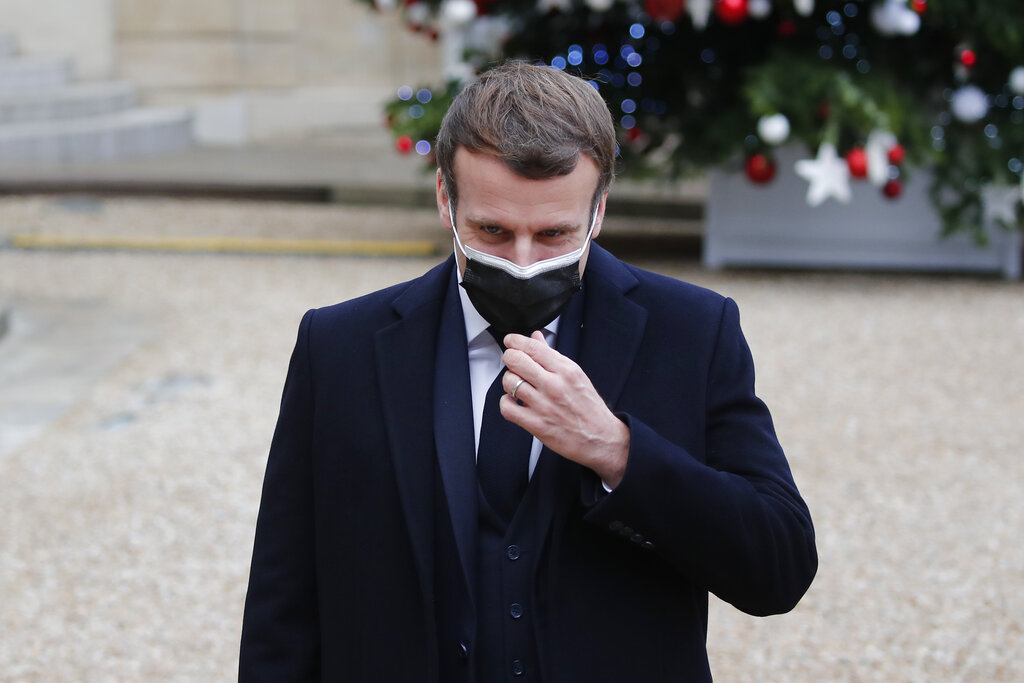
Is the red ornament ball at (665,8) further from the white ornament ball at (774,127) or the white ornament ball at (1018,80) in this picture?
the white ornament ball at (1018,80)

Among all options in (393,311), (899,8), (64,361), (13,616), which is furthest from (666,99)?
(393,311)

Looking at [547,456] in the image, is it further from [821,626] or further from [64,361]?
[64,361]

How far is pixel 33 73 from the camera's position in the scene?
16031 mm

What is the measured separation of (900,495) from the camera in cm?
514

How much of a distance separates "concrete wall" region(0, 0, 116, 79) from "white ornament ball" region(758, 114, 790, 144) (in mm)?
11608

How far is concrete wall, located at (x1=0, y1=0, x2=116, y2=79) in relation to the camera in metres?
16.7

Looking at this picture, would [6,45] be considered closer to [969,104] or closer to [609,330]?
[969,104]

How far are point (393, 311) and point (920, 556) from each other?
10.8 ft

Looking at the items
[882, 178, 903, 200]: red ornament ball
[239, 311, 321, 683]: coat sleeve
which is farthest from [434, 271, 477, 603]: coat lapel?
[882, 178, 903, 200]: red ornament ball

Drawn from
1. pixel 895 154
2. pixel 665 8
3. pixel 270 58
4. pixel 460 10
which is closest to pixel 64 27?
pixel 270 58

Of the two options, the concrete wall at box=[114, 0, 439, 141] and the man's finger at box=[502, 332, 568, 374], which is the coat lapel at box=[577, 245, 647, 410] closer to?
the man's finger at box=[502, 332, 568, 374]

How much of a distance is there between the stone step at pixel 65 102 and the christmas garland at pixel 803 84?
752cm

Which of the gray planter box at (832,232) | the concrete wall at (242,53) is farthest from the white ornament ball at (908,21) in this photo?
the concrete wall at (242,53)

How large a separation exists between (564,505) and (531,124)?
0.51 metres
